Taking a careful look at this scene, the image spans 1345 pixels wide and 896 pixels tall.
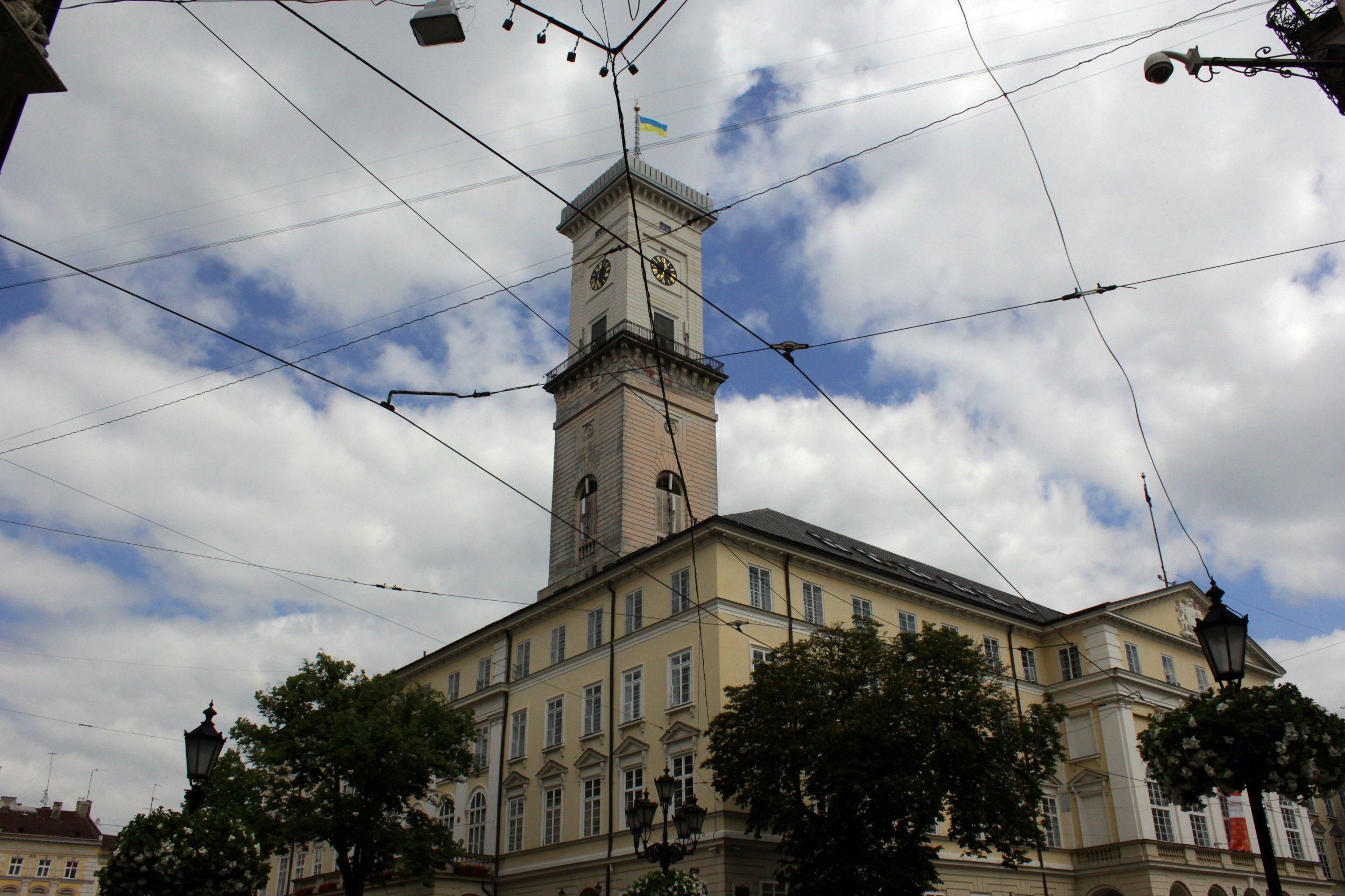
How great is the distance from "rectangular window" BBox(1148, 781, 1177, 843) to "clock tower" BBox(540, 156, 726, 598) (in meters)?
22.4

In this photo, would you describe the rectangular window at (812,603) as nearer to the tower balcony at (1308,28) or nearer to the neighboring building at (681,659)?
the neighboring building at (681,659)

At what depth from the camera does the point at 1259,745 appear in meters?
12.1

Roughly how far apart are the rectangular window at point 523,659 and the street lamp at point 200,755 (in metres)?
27.3

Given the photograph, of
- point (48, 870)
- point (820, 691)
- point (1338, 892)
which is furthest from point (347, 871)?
point (48, 870)

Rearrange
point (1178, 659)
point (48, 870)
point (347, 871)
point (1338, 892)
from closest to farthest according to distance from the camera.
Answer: point (347, 871), point (1178, 659), point (1338, 892), point (48, 870)

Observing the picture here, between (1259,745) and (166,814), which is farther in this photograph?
(166,814)

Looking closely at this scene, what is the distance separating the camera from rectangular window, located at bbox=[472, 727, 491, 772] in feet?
142

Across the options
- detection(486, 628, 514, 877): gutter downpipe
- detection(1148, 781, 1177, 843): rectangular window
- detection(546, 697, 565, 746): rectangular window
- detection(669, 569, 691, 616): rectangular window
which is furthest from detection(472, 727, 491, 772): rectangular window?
detection(1148, 781, 1177, 843): rectangular window

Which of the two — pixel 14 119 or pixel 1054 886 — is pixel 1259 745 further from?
pixel 1054 886

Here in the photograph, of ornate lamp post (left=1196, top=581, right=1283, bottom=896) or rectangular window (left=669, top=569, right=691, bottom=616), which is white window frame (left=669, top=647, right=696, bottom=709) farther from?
ornate lamp post (left=1196, top=581, right=1283, bottom=896)

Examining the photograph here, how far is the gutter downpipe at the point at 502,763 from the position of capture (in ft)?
132

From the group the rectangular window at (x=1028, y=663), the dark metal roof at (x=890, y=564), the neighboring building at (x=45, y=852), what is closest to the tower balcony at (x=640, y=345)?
the dark metal roof at (x=890, y=564)

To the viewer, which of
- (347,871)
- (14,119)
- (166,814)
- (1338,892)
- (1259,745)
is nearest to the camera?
(14,119)

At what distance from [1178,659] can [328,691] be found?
38106mm
